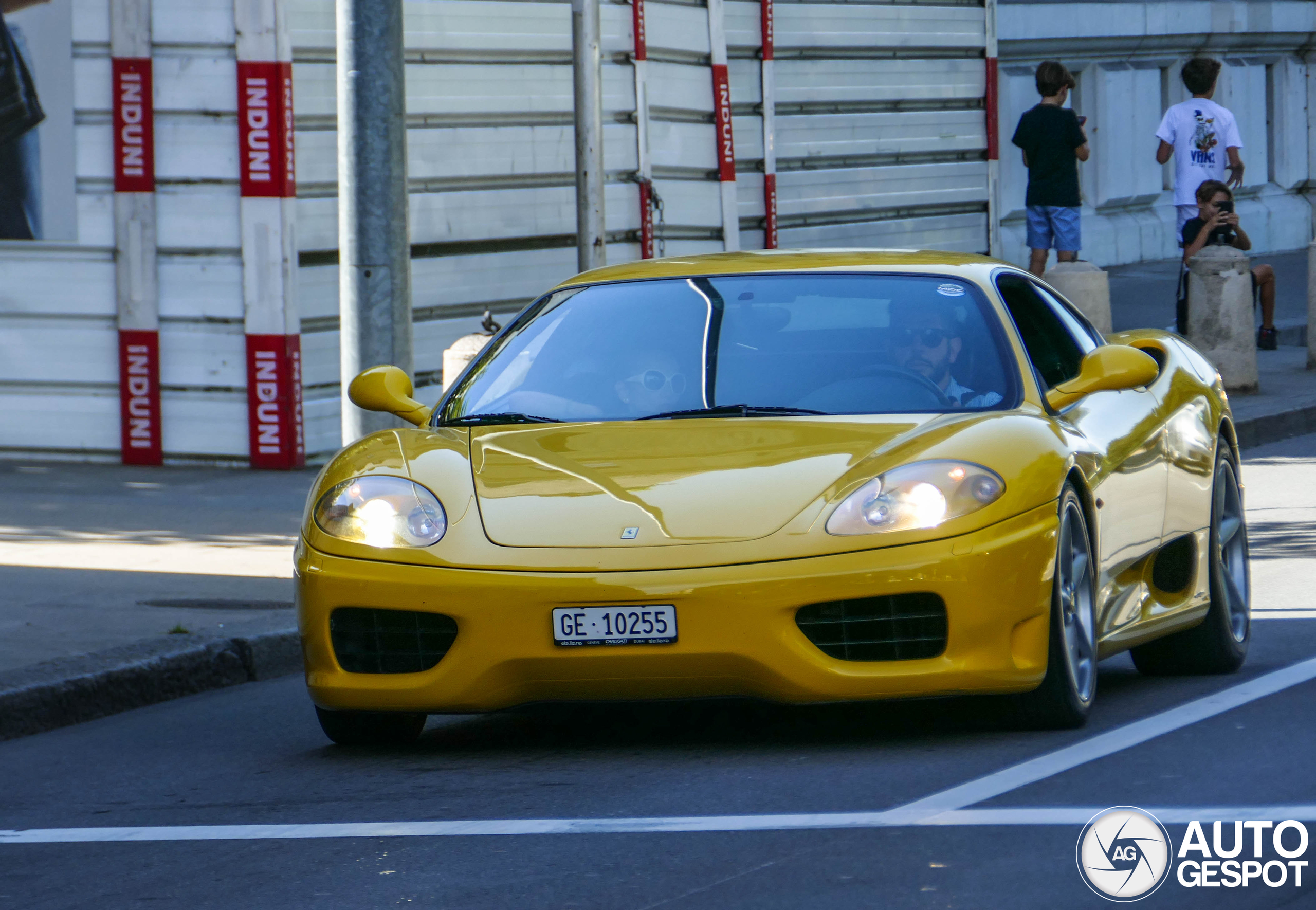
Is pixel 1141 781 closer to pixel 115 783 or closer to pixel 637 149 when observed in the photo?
pixel 115 783

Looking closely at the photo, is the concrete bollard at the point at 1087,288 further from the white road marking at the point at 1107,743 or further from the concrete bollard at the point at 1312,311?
the white road marking at the point at 1107,743

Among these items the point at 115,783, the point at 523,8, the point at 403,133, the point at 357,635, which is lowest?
the point at 115,783

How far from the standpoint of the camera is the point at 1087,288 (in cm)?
1552

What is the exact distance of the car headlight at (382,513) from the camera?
5758 millimetres

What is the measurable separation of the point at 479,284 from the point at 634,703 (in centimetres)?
761

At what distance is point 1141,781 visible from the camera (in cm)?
518

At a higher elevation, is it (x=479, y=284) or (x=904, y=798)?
(x=479, y=284)

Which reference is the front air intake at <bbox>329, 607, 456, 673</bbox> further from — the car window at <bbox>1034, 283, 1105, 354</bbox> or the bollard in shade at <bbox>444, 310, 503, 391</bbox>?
the bollard in shade at <bbox>444, 310, 503, 391</bbox>

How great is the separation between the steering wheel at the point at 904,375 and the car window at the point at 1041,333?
14.3 inches

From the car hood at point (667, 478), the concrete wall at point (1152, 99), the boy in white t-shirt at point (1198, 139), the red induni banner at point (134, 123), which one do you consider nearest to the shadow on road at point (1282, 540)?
the car hood at point (667, 478)

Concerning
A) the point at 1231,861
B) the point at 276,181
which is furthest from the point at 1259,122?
the point at 1231,861

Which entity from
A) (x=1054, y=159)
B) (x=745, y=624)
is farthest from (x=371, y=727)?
(x=1054, y=159)

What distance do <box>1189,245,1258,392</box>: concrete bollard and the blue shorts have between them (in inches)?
60.0

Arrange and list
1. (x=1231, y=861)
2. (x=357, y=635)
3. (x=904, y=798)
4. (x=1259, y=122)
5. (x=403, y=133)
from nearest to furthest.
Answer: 1. (x=1231, y=861)
2. (x=904, y=798)
3. (x=357, y=635)
4. (x=403, y=133)
5. (x=1259, y=122)
